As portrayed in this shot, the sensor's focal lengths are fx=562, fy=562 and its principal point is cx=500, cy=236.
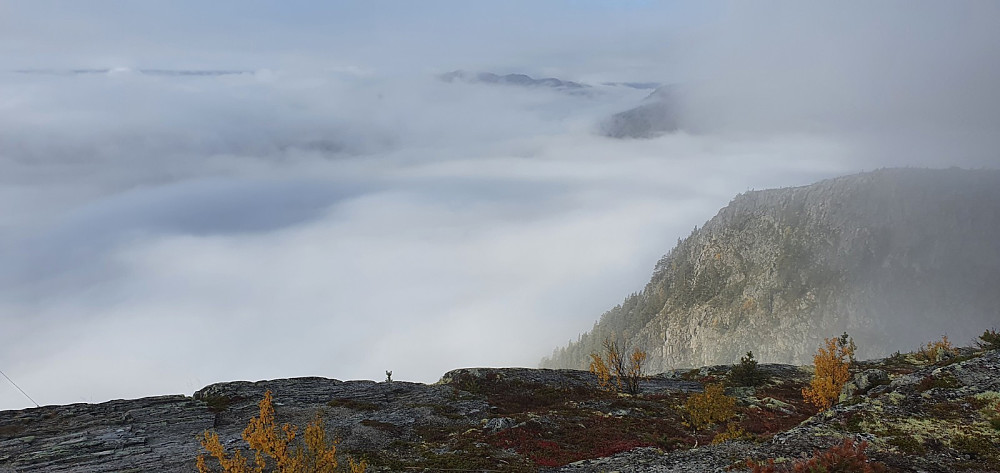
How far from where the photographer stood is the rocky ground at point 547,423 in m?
21.5

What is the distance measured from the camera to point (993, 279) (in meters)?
181

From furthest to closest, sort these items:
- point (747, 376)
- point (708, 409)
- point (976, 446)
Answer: point (747, 376) < point (708, 409) < point (976, 446)

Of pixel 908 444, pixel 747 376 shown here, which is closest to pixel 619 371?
pixel 747 376

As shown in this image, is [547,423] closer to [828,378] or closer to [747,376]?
[828,378]

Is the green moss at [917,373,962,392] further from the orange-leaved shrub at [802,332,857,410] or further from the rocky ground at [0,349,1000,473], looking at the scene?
the orange-leaved shrub at [802,332,857,410]

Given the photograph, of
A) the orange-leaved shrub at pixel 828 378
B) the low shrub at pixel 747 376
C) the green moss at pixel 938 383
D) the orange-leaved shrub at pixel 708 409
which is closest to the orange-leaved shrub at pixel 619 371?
the low shrub at pixel 747 376

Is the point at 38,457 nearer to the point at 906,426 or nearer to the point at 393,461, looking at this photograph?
the point at 393,461

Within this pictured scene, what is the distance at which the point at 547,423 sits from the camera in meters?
41.1

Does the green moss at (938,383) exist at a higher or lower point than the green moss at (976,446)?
higher

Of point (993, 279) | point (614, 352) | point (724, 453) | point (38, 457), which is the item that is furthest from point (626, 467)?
point (993, 279)

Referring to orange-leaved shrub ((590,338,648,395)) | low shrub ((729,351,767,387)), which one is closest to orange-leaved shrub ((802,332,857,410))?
orange-leaved shrub ((590,338,648,395))

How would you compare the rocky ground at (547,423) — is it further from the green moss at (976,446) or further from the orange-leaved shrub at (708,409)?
the orange-leaved shrub at (708,409)

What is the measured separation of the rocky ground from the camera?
70.5ft

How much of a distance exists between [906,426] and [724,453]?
6648 millimetres
